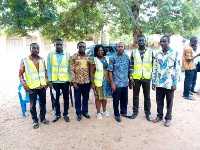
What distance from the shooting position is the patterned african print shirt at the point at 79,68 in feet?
11.9

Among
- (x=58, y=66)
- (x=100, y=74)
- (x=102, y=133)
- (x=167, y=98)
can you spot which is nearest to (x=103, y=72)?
(x=100, y=74)

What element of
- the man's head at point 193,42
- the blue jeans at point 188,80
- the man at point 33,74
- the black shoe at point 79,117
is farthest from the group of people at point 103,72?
the man's head at point 193,42

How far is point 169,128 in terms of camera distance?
136 inches

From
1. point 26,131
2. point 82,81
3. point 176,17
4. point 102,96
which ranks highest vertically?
point 176,17

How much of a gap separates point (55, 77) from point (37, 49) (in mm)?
663

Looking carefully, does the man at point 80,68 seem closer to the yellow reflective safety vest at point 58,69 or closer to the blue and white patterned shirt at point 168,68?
the yellow reflective safety vest at point 58,69

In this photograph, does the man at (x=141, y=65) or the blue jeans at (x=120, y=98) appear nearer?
the man at (x=141, y=65)

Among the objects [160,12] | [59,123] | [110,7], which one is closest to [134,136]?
[59,123]

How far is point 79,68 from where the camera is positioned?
363 centimetres

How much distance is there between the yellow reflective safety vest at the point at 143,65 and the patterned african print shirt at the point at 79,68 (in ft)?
3.28

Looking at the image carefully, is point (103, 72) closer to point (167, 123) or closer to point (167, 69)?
point (167, 69)

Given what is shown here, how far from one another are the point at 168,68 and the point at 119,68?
0.96 metres

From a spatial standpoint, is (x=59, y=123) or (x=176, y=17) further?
(x=176, y=17)

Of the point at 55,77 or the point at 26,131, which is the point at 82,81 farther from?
the point at 26,131
